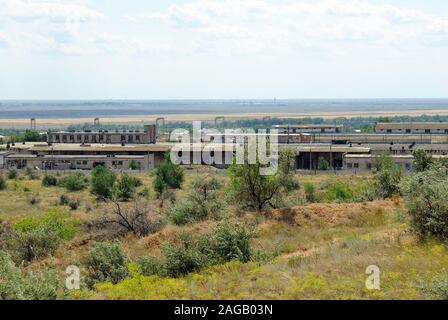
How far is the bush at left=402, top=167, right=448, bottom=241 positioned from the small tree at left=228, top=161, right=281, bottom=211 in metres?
12.6

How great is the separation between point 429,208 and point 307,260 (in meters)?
4.07

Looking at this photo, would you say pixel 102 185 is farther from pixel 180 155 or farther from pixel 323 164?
pixel 323 164

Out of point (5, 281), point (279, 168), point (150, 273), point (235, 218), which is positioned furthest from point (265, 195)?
point (5, 281)

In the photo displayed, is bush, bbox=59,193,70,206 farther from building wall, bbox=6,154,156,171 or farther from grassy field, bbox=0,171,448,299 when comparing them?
building wall, bbox=6,154,156,171

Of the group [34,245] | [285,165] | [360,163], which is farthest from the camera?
[360,163]

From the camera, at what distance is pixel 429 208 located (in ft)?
60.5

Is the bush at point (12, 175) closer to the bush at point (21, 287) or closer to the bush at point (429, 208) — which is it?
the bush at point (21, 287)

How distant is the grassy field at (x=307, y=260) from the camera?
13.4m

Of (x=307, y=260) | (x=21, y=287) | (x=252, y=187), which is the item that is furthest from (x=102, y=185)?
(x=21, y=287)

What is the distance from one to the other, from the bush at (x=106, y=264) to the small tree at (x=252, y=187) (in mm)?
12463

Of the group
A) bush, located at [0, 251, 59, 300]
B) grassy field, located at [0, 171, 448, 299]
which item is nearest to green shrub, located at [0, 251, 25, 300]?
bush, located at [0, 251, 59, 300]

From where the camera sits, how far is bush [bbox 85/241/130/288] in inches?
717
